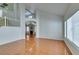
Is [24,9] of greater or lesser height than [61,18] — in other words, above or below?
above

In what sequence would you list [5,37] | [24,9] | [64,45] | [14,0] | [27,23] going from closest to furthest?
[14,0] < [64,45] < [5,37] < [24,9] < [27,23]

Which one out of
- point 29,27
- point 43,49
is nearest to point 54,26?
point 43,49

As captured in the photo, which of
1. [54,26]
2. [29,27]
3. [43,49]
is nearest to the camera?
[43,49]

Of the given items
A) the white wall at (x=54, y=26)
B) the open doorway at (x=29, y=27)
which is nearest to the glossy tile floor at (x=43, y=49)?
the white wall at (x=54, y=26)

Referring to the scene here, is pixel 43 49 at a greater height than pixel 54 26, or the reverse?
pixel 54 26

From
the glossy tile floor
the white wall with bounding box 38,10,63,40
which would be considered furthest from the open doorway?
the glossy tile floor

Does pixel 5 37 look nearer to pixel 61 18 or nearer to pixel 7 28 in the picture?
pixel 7 28

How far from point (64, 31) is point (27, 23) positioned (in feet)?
23.8

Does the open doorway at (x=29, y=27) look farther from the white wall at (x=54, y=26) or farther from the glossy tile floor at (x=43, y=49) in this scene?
the glossy tile floor at (x=43, y=49)

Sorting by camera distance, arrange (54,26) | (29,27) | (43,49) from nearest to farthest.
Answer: (43,49) < (54,26) < (29,27)

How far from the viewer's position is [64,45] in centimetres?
541

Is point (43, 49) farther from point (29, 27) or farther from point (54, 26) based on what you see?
point (29, 27)

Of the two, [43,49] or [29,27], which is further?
[29,27]
